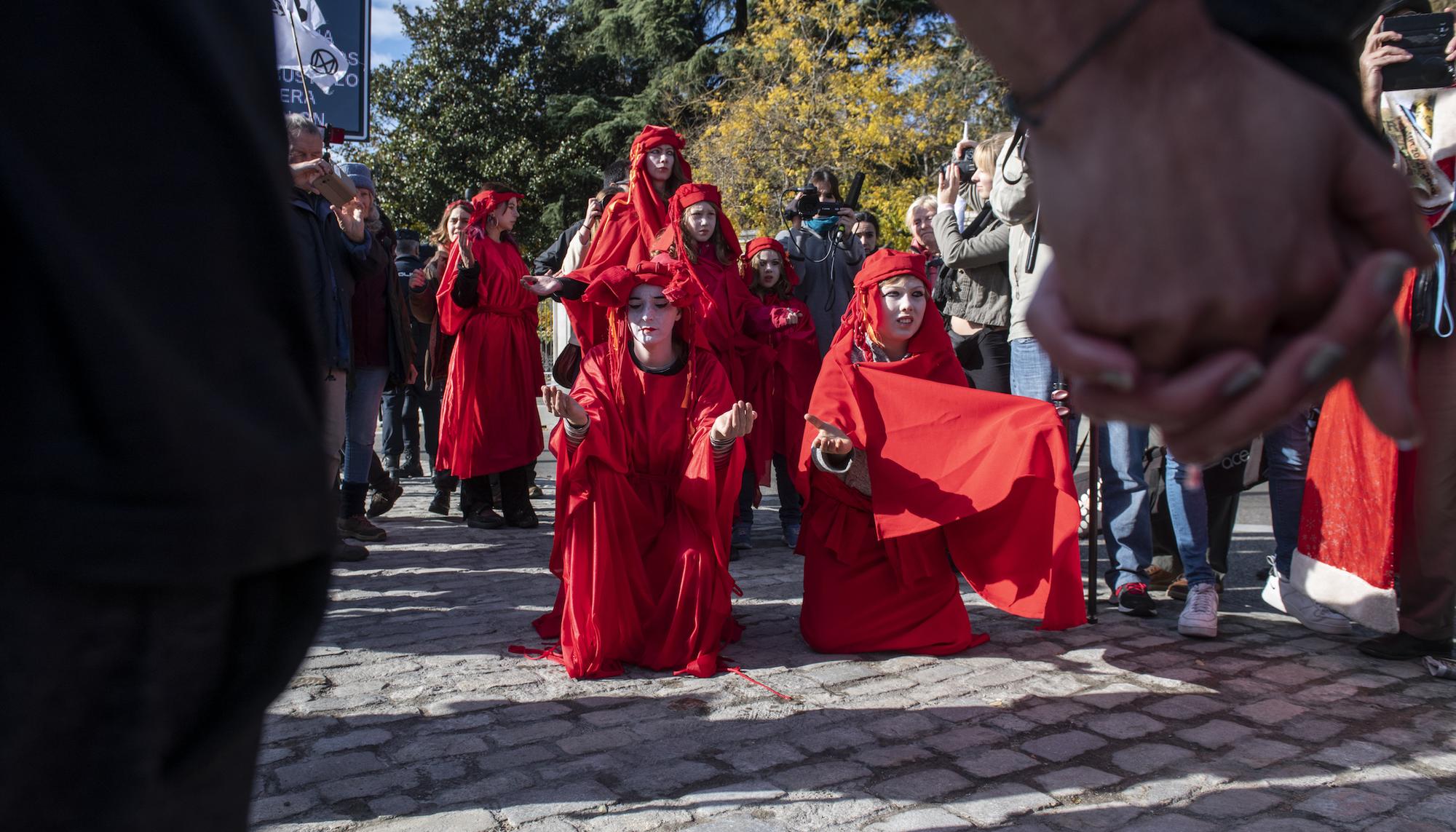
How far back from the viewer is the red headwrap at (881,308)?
4871 millimetres

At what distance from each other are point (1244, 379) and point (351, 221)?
20.3 feet

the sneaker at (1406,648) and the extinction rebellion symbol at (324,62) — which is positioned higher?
the extinction rebellion symbol at (324,62)

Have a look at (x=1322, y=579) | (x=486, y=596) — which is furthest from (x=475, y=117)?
(x=1322, y=579)

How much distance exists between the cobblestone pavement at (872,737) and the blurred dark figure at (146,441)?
2059mm

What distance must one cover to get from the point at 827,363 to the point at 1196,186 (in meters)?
4.19

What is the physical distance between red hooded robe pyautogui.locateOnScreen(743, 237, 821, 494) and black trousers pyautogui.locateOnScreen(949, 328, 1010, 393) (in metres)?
1.01

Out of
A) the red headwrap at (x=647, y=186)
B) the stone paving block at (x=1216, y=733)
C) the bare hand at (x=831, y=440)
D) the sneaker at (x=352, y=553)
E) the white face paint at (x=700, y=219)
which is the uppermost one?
the red headwrap at (x=647, y=186)

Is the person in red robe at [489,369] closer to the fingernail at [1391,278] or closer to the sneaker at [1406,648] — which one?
the sneaker at [1406,648]

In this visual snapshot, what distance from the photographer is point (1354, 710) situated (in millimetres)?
3758

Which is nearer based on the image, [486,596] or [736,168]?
[486,596]

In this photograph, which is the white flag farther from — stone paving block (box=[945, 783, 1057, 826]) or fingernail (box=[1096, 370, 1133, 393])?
fingernail (box=[1096, 370, 1133, 393])

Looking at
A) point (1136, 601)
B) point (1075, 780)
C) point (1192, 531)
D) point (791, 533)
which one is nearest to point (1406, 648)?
point (1192, 531)

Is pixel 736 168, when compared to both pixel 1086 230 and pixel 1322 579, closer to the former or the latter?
pixel 1322 579

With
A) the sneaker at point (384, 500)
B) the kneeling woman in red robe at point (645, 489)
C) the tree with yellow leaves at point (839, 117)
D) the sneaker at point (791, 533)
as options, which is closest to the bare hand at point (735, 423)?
the kneeling woman in red robe at point (645, 489)
